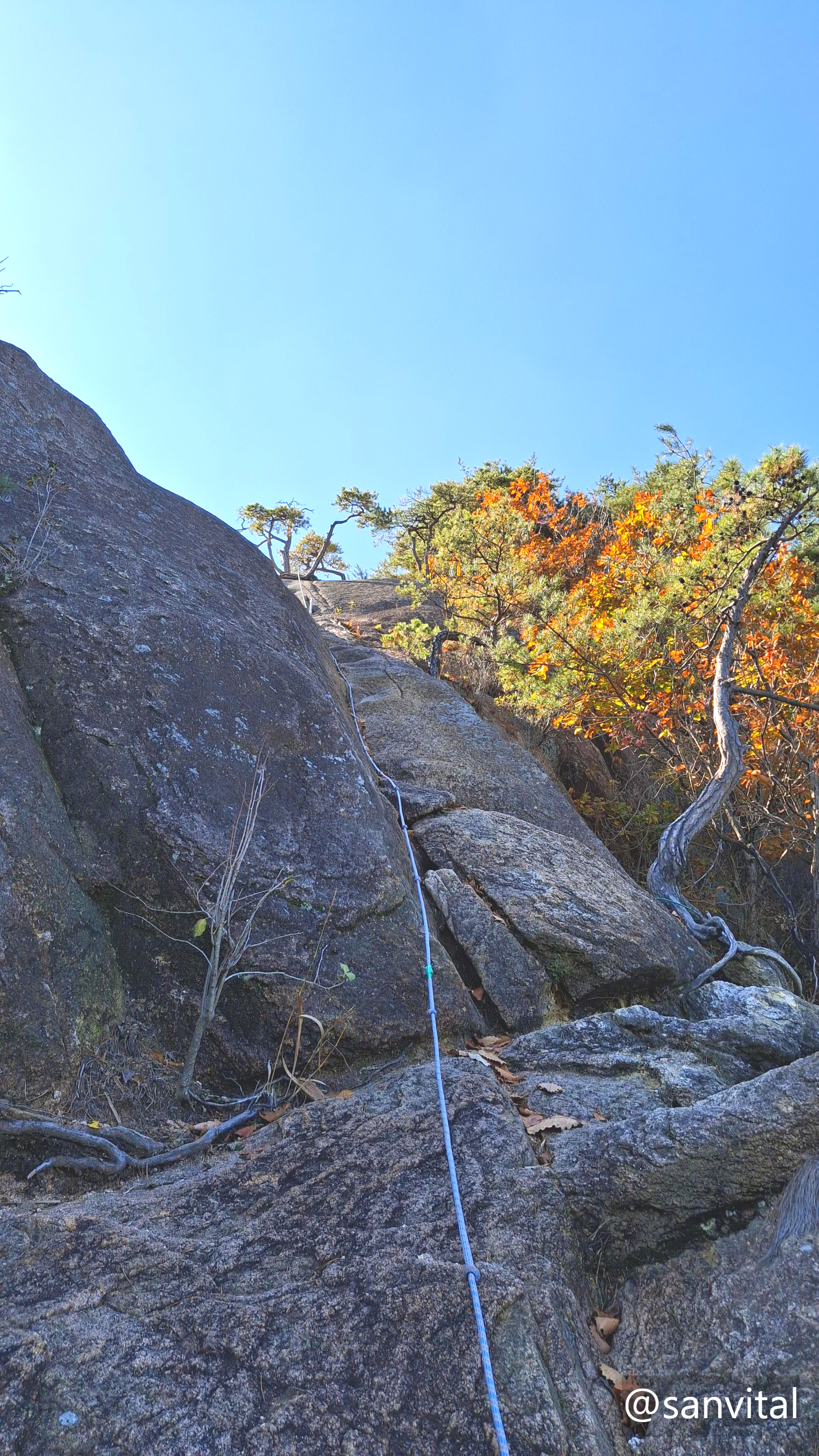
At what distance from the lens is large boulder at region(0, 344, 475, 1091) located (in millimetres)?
4383

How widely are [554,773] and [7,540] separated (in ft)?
28.5

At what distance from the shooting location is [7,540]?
543 centimetres

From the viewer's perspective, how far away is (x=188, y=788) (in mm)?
4766

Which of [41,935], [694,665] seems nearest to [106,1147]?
[41,935]

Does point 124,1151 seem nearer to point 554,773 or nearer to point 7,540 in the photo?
point 7,540

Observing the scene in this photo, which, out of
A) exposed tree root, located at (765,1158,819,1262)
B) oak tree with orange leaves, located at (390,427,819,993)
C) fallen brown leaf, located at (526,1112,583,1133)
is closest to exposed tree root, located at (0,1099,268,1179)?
fallen brown leaf, located at (526,1112,583,1133)

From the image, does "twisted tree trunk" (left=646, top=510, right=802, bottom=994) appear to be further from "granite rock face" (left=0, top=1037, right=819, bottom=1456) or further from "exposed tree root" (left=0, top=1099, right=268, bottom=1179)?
"exposed tree root" (left=0, top=1099, right=268, bottom=1179)

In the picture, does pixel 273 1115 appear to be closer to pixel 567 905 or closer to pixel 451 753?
pixel 567 905

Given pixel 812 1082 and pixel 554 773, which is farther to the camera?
pixel 554 773

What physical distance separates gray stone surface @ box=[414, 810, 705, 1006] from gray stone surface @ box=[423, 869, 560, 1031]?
144mm

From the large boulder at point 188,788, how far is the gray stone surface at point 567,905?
679mm

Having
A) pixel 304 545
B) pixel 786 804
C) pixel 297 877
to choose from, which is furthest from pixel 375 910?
pixel 304 545

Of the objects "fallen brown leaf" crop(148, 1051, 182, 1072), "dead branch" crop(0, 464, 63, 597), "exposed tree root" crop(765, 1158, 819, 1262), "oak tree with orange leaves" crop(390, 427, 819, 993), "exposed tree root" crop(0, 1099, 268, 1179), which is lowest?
"exposed tree root" crop(0, 1099, 268, 1179)

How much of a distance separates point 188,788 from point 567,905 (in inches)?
112
